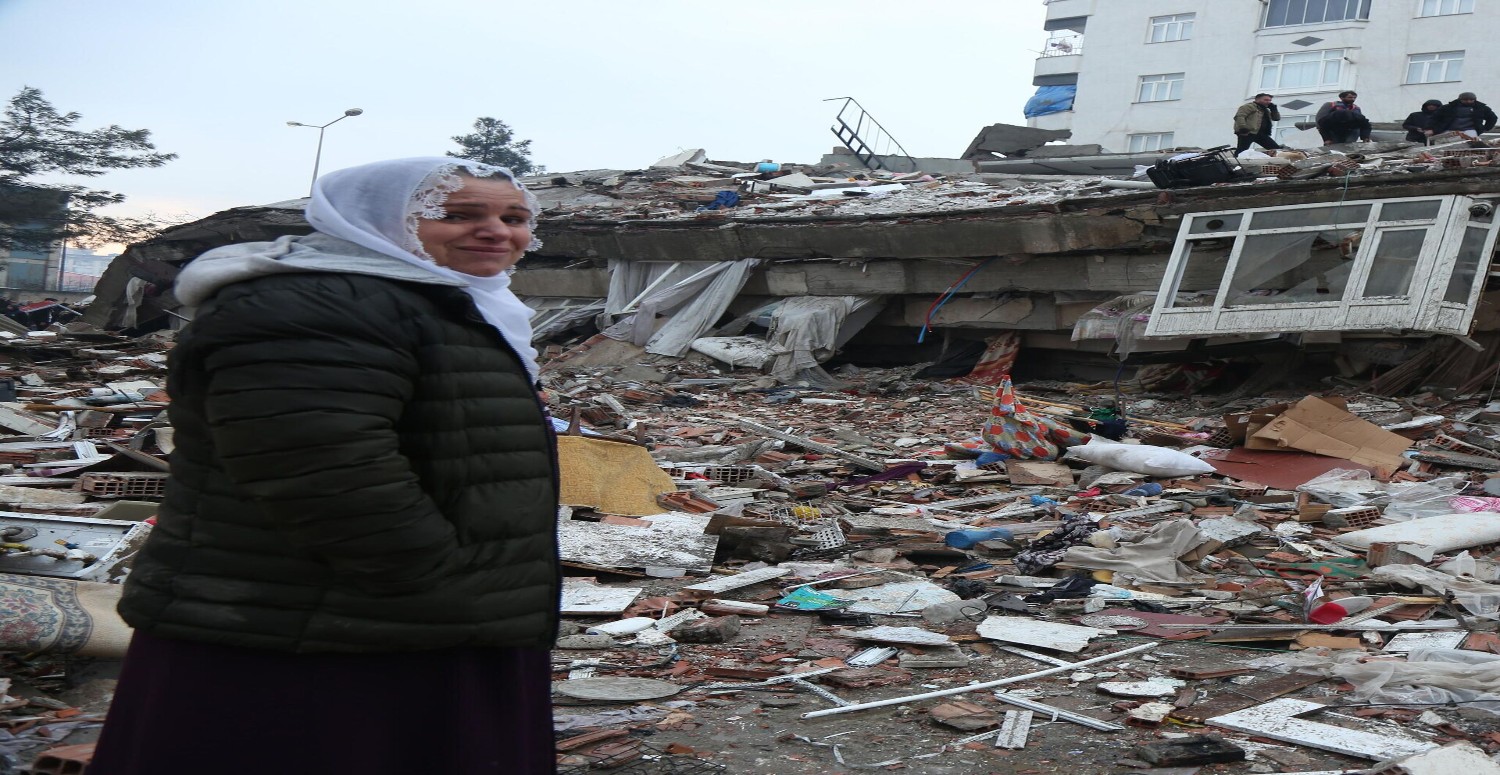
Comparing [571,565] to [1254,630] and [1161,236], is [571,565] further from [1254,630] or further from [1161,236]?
[1161,236]

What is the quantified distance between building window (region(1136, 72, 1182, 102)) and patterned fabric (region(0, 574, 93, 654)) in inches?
1684

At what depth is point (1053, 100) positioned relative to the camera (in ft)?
152

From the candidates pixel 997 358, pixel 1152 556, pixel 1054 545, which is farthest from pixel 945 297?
pixel 1152 556

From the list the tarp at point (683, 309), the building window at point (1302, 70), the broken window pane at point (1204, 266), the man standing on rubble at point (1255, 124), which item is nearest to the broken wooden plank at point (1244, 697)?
the broken window pane at point (1204, 266)

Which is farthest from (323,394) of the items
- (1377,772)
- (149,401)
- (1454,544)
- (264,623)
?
(149,401)

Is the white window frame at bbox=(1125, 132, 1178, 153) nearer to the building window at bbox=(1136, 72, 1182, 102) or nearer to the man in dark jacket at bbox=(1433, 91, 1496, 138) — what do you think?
the building window at bbox=(1136, 72, 1182, 102)

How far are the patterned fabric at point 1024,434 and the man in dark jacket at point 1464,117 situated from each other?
9.75 meters

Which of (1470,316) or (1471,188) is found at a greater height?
(1471,188)

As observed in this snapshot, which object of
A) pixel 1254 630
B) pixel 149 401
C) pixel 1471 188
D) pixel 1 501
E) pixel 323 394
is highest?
pixel 1471 188

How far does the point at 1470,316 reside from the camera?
1105 cm

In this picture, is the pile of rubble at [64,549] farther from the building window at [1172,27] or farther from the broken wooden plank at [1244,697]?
the building window at [1172,27]

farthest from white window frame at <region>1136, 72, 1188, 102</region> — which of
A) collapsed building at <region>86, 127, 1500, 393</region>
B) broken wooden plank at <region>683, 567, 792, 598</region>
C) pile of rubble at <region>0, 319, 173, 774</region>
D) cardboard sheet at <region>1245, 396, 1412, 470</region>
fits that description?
broken wooden plank at <region>683, 567, 792, 598</region>

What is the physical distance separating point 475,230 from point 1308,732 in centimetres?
282

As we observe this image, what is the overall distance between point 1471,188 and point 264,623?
1218 cm
